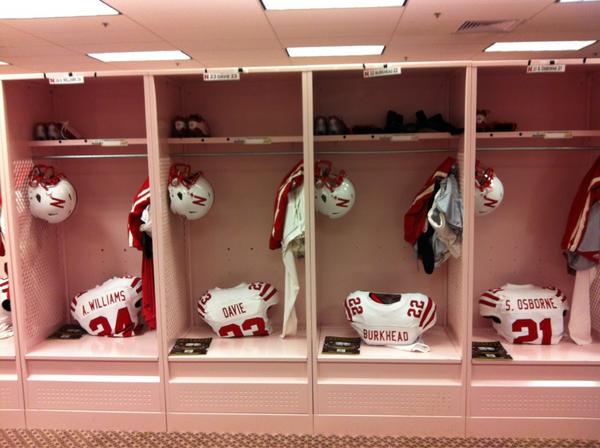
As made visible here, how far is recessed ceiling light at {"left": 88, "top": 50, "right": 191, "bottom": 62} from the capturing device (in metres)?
5.64

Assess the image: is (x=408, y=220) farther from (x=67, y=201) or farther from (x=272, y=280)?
(x=67, y=201)

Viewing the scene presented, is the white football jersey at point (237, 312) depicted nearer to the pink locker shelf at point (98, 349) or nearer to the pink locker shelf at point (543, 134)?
the pink locker shelf at point (98, 349)

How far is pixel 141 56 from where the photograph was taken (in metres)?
5.85

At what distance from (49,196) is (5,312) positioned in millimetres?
973

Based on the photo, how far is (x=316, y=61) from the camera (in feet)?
20.7

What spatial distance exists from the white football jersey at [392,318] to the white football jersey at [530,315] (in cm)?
39

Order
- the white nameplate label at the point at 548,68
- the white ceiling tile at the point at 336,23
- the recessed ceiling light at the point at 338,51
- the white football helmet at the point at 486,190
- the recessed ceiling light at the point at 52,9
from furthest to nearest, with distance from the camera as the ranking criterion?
the recessed ceiling light at the point at 338,51, the white ceiling tile at the point at 336,23, the recessed ceiling light at the point at 52,9, the white football helmet at the point at 486,190, the white nameplate label at the point at 548,68

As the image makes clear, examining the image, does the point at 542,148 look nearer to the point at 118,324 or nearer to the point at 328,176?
the point at 328,176

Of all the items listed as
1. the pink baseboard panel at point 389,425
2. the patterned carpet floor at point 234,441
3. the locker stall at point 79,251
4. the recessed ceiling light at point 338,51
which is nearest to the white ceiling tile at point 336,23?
the recessed ceiling light at point 338,51

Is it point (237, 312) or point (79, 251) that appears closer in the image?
point (237, 312)

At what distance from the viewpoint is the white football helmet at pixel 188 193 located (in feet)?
9.14

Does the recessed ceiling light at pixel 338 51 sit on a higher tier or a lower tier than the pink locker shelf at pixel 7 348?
higher

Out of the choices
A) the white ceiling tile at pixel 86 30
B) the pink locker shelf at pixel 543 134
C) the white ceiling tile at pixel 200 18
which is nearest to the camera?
the pink locker shelf at pixel 543 134

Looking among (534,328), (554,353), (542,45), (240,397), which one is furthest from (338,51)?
(240,397)
